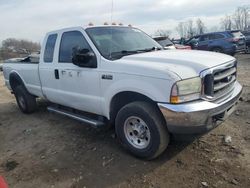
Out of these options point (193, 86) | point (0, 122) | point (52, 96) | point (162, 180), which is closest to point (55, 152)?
point (52, 96)

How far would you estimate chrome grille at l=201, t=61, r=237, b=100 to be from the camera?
377 cm

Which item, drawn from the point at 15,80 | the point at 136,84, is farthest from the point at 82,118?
the point at 15,80

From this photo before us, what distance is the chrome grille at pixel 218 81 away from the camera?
377 centimetres

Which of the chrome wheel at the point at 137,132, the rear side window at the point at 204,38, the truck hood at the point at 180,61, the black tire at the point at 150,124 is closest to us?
the truck hood at the point at 180,61

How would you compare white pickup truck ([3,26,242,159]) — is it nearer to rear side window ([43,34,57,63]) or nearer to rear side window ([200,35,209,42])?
rear side window ([43,34,57,63])

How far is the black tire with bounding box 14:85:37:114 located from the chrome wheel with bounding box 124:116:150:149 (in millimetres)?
3720

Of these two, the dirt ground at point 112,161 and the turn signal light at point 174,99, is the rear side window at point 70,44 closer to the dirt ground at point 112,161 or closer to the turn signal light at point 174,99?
the dirt ground at point 112,161

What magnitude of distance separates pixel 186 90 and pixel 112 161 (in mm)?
1558

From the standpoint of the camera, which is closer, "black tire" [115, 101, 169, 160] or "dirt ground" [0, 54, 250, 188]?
"dirt ground" [0, 54, 250, 188]

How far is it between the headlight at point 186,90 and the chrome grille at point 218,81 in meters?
0.12

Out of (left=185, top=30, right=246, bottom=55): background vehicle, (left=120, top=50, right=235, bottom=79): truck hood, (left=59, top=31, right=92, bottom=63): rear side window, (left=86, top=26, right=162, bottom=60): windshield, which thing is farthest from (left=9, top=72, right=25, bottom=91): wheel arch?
(left=185, top=30, right=246, bottom=55): background vehicle

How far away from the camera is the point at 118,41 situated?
5.02m

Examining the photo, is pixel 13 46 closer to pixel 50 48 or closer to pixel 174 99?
pixel 50 48

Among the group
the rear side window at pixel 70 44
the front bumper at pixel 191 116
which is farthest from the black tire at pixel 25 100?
the front bumper at pixel 191 116
